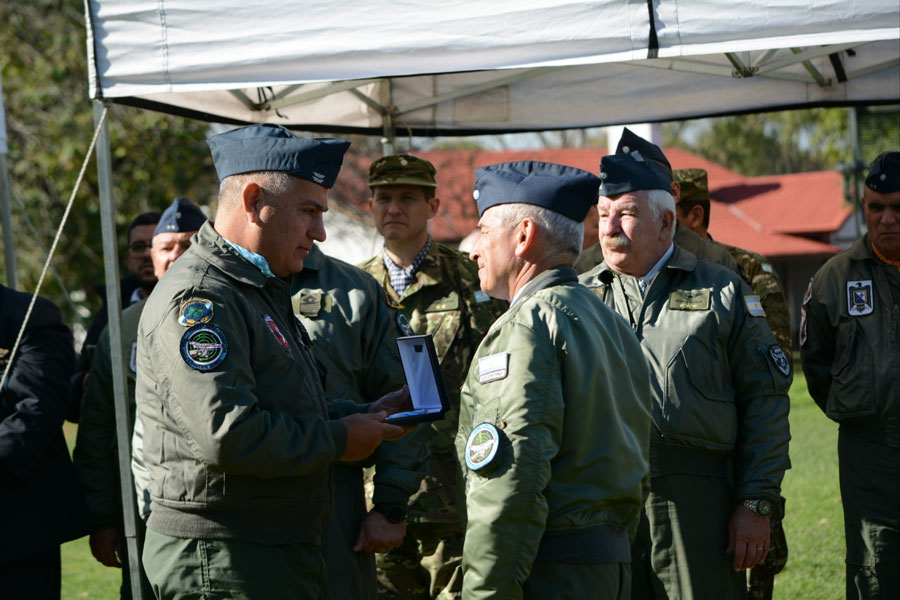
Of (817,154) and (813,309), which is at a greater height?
(817,154)

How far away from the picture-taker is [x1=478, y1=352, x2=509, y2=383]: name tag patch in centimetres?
261

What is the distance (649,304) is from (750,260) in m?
1.57

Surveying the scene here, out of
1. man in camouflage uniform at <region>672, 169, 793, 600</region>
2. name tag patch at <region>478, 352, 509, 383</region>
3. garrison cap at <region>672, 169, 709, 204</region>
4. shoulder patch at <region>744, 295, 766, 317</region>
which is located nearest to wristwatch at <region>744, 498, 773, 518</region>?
shoulder patch at <region>744, 295, 766, 317</region>

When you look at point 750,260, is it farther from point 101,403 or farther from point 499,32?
point 101,403

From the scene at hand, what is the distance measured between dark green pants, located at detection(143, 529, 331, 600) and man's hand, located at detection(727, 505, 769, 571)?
158 cm

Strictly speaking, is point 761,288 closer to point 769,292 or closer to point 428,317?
point 769,292

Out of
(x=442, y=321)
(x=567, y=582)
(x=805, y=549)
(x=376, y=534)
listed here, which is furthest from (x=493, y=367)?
(x=805, y=549)

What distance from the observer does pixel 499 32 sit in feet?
11.1

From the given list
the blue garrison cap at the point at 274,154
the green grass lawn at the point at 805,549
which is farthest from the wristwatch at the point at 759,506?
the green grass lawn at the point at 805,549

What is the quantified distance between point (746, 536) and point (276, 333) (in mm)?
1833

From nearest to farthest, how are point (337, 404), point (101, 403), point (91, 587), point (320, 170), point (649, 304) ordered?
point (320, 170), point (337, 404), point (649, 304), point (101, 403), point (91, 587)

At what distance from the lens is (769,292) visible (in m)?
4.96

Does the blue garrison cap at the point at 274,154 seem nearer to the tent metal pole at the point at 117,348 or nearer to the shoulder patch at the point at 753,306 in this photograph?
the tent metal pole at the point at 117,348

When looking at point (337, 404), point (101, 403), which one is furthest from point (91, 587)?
point (337, 404)
